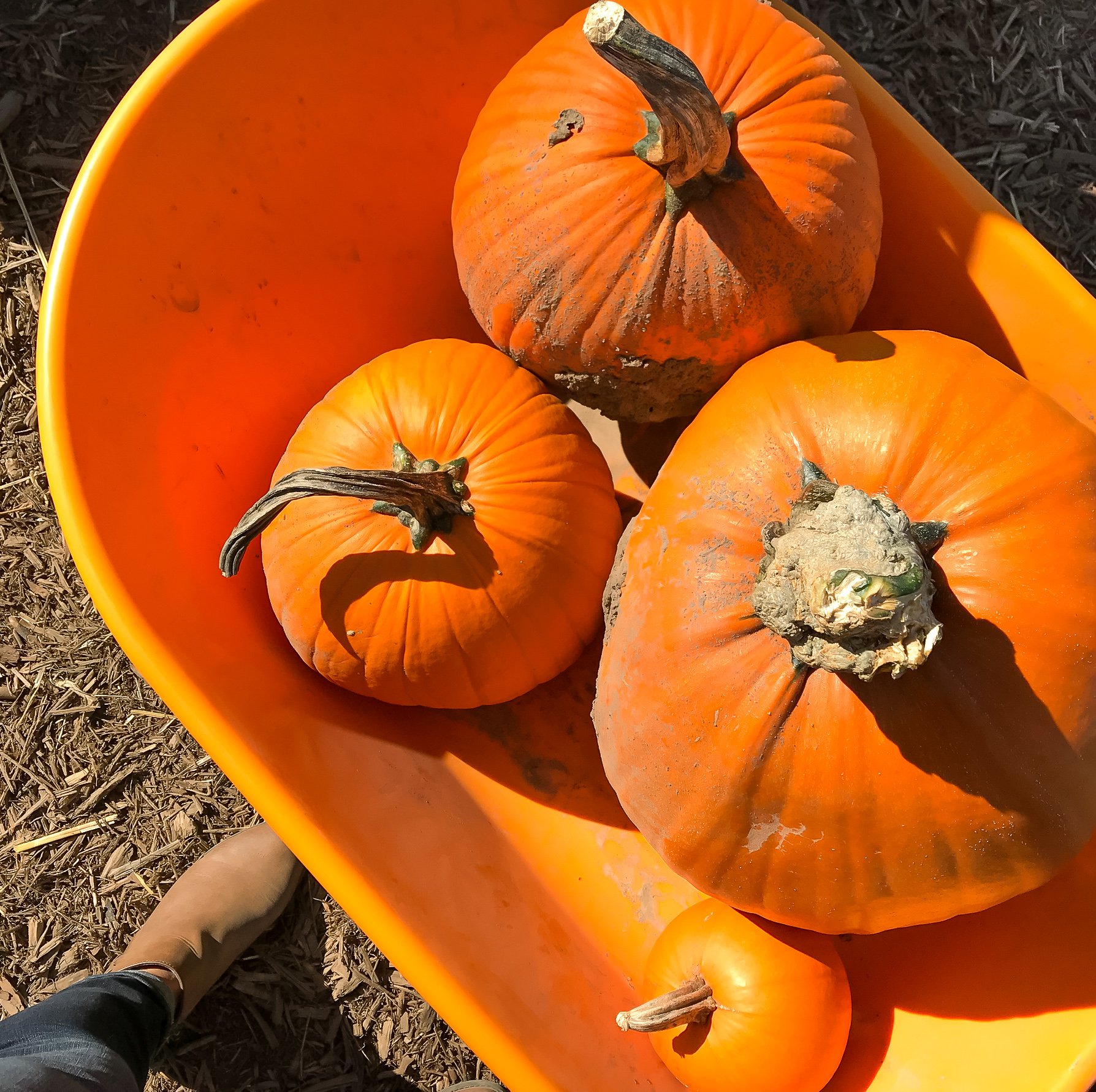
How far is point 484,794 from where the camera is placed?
1.44m

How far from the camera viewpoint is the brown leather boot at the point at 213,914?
5.26 ft


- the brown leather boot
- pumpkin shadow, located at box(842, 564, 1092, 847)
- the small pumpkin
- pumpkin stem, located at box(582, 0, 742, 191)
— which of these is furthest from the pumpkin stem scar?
the brown leather boot

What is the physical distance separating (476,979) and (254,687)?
50 cm

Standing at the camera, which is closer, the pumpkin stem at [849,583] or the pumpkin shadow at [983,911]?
the pumpkin stem at [849,583]

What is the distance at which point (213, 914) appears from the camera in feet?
5.37

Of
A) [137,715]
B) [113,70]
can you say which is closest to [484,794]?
[137,715]

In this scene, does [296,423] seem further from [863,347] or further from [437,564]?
[863,347]

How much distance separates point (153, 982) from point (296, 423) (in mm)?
1023

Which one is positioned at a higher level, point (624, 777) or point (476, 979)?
point (624, 777)

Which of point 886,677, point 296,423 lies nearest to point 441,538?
point 296,423

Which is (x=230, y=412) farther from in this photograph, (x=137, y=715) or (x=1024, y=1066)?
(x=1024, y=1066)

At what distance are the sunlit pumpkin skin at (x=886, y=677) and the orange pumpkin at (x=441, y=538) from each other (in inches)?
7.7

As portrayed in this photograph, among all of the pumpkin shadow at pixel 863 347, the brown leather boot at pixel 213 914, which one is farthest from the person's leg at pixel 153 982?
the pumpkin shadow at pixel 863 347

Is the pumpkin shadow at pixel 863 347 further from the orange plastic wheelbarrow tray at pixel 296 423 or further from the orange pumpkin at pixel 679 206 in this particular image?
the orange plastic wheelbarrow tray at pixel 296 423
